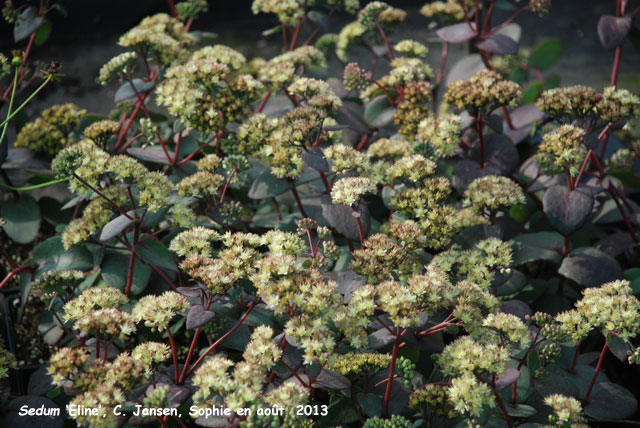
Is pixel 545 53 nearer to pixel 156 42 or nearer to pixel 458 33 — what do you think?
pixel 458 33

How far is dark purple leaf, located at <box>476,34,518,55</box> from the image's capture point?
7.31 ft

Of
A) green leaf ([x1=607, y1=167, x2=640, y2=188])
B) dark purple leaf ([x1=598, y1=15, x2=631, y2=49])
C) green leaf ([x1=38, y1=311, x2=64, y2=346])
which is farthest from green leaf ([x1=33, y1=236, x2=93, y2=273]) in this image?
dark purple leaf ([x1=598, y1=15, x2=631, y2=49])

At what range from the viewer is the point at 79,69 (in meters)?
4.44

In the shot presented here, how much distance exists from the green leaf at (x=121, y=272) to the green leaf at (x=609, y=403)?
1273mm

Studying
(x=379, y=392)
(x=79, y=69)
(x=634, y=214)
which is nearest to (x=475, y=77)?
(x=634, y=214)

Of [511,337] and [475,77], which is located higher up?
[475,77]

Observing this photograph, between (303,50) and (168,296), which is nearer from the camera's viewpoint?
(168,296)

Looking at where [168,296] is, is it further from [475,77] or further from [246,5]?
[246,5]

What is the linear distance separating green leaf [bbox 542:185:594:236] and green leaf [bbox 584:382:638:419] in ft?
1.46

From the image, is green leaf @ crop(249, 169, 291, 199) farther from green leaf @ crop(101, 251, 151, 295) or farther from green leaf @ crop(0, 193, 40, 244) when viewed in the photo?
green leaf @ crop(0, 193, 40, 244)

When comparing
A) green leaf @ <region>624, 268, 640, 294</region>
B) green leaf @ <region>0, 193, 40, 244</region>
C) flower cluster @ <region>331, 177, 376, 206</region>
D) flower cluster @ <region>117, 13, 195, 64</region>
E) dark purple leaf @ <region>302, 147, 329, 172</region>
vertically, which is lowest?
green leaf @ <region>624, 268, 640, 294</region>

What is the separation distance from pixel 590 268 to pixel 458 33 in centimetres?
113

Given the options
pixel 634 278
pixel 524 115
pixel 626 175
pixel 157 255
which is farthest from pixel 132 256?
pixel 626 175

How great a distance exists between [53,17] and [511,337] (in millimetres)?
5021
